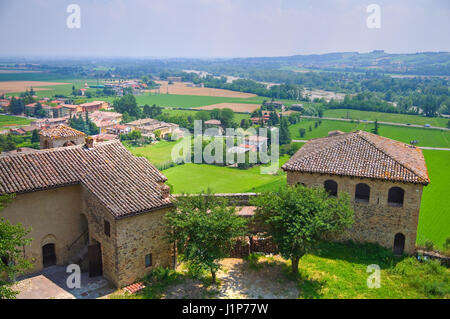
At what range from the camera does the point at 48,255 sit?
2159 centimetres

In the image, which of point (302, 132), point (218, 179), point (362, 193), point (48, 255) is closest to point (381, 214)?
point (362, 193)

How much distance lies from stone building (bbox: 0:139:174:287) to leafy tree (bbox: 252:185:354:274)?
5315mm

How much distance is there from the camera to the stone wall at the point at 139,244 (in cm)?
1958

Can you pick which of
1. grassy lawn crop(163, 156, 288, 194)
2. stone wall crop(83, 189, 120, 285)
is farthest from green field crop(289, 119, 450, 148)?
stone wall crop(83, 189, 120, 285)

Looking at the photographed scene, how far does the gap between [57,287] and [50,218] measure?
3.66m

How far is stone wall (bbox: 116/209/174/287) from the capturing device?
19.6 metres

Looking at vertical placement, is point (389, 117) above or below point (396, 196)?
below

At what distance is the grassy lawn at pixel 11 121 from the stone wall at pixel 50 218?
11381 centimetres

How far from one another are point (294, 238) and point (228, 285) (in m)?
4.21

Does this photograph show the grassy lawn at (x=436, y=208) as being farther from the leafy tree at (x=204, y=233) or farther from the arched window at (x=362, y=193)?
the leafy tree at (x=204, y=233)

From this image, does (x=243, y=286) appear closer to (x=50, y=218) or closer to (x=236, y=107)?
(x=50, y=218)

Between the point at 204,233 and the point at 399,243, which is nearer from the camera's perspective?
the point at 204,233

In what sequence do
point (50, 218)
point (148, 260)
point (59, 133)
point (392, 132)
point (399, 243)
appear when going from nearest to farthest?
point (148, 260) < point (50, 218) < point (399, 243) < point (59, 133) < point (392, 132)
